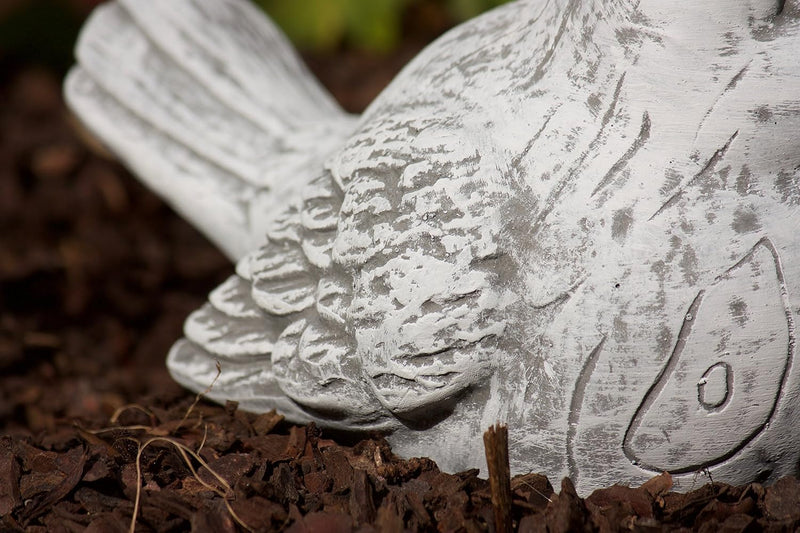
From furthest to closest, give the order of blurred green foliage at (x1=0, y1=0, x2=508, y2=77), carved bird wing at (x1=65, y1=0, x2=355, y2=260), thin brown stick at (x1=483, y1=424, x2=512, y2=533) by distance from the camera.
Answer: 1. blurred green foliage at (x1=0, y1=0, x2=508, y2=77)
2. carved bird wing at (x1=65, y1=0, x2=355, y2=260)
3. thin brown stick at (x1=483, y1=424, x2=512, y2=533)

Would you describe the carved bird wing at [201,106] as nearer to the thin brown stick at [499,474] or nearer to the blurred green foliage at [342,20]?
the thin brown stick at [499,474]

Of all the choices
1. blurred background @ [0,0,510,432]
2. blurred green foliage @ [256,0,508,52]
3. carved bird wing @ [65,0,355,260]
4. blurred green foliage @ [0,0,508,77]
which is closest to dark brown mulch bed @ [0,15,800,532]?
blurred background @ [0,0,510,432]

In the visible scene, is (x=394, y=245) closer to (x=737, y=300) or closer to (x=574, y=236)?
(x=574, y=236)

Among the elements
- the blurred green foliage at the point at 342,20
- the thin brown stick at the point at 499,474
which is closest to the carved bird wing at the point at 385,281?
the thin brown stick at the point at 499,474

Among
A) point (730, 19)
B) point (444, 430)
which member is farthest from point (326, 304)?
point (730, 19)

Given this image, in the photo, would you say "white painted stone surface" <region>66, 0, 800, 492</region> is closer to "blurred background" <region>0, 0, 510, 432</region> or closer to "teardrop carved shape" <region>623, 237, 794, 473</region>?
"teardrop carved shape" <region>623, 237, 794, 473</region>

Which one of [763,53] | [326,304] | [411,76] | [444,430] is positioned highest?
[763,53]
